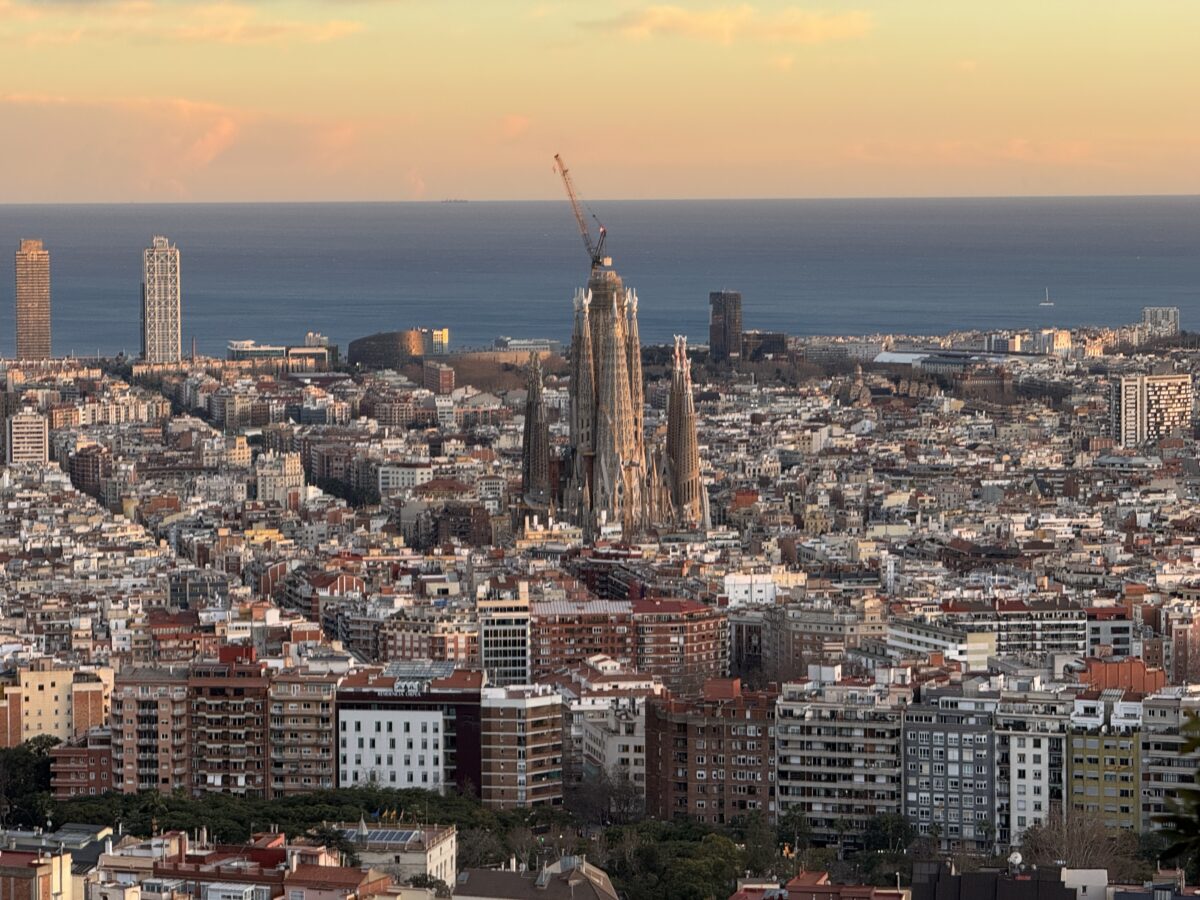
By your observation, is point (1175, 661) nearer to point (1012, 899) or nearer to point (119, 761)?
point (119, 761)

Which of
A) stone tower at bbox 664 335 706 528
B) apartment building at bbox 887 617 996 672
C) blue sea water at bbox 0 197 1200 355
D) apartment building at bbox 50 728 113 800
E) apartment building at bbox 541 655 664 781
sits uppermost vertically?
blue sea water at bbox 0 197 1200 355

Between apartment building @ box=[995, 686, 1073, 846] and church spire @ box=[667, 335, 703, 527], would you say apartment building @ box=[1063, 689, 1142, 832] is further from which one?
church spire @ box=[667, 335, 703, 527]

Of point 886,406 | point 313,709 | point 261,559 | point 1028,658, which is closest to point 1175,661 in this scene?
point 1028,658

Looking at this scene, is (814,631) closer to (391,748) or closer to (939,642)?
(939,642)

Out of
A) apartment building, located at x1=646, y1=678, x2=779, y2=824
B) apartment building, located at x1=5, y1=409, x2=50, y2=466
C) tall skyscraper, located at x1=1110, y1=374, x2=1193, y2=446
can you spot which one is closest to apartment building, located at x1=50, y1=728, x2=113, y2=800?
apartment building, located at x1=646, y1=678, x2=779, y2=824

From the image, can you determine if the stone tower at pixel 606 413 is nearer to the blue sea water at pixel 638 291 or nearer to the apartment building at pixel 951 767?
the apartment building at pixel 951 767

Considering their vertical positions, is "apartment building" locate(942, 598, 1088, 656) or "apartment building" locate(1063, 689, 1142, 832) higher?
"apartment building" locate(942, 598, 1088, 656)

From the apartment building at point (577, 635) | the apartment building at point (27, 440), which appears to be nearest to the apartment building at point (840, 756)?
the apartment building at point (577, 635)
